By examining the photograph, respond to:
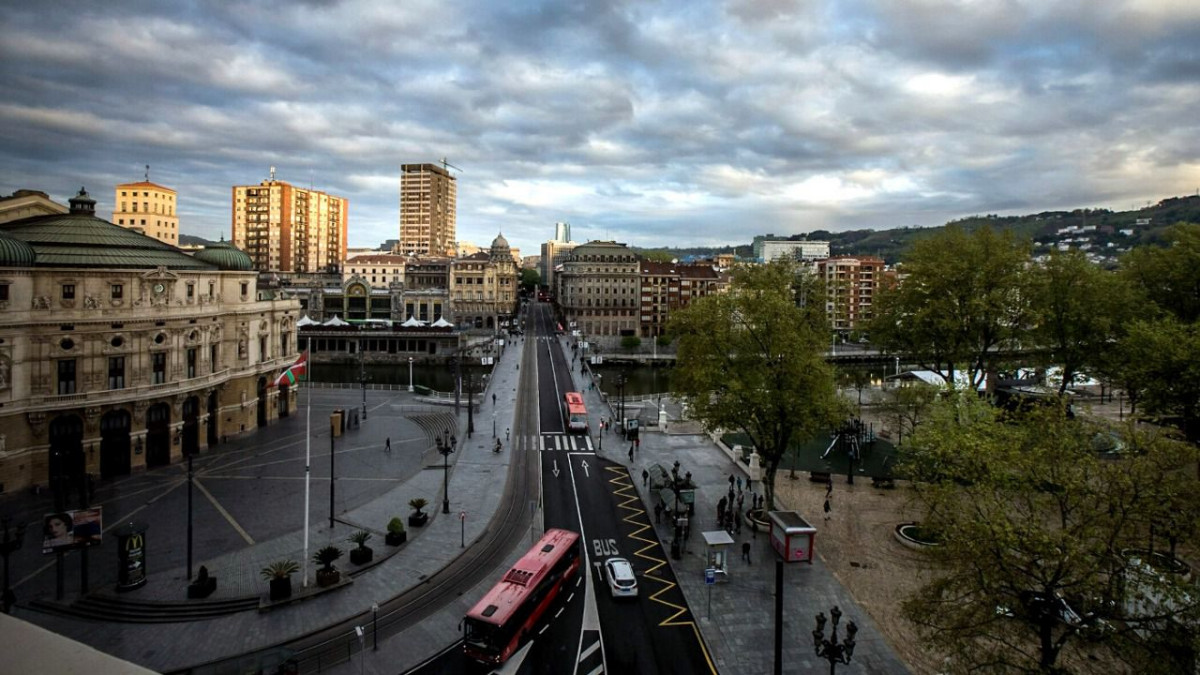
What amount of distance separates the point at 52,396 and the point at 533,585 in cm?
3434

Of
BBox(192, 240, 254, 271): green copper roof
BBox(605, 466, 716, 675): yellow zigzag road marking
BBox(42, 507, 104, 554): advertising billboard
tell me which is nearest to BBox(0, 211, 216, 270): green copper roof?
BBox(192, 240, 254, 271): green copper roof

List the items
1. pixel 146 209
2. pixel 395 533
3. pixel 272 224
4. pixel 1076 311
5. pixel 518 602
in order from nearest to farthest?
pixel 518 602 < pixel 395 533 < pixel 1076 311 < pixel 146 209 < pixel 272 224

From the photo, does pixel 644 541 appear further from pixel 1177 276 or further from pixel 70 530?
pixel 1177 276

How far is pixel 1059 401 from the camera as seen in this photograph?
21.2m

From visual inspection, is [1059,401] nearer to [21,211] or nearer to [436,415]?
[436,415]

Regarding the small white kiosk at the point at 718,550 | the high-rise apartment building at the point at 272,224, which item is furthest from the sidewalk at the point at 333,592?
the high-rise apartment building at the point at 272,224

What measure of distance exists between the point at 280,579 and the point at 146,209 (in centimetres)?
15491

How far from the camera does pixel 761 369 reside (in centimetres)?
3484

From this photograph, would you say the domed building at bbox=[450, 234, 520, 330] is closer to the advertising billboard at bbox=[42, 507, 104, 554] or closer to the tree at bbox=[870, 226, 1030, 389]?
the tree at bbox=[870, 226, 1030, 389]

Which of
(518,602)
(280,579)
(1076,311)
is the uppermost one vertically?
(1076,311)

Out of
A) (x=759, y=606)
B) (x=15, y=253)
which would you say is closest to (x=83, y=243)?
(x=15, y=253)

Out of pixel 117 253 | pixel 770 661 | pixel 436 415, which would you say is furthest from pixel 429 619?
pixel 436 415

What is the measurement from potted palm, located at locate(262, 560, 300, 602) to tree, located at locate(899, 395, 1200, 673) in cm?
2333

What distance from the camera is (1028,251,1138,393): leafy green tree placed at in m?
46.7
